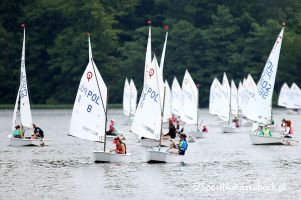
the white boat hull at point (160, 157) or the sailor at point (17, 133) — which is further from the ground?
the sailor at point (17, 133)

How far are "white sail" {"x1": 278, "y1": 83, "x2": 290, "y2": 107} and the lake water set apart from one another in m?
62.6

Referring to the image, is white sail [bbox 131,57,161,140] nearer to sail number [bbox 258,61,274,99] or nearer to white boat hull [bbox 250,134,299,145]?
sail number [bbox 258,61,274,99]

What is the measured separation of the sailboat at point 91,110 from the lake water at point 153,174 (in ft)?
5.40

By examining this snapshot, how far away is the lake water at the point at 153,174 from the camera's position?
46.3 metres

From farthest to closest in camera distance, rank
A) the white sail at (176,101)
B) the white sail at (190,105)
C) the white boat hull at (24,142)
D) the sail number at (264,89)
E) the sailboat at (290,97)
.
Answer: the sailboat at (290,97) → the white sail at (176,101) → the white sail at (190,105) → the white boat hull at (24,142) → the sail number at (264,89)

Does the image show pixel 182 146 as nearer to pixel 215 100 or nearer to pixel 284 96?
pixel 215 100

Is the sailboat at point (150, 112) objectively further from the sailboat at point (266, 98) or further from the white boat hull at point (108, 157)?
the sailboat at point (266, 98)

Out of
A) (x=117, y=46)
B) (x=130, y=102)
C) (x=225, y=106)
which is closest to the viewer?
(x=225, y=106)

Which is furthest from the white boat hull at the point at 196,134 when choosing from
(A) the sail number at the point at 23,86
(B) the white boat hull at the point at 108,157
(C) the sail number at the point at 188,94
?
(B) the white boat hull at the point at 108,157

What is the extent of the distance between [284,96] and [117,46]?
2391 cm

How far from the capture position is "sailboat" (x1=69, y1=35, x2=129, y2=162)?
56.7 meters

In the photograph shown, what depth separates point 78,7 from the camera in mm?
137875

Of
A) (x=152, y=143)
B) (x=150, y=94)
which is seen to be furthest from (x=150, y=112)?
(x=152, y=143)

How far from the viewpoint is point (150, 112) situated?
2260 inches
